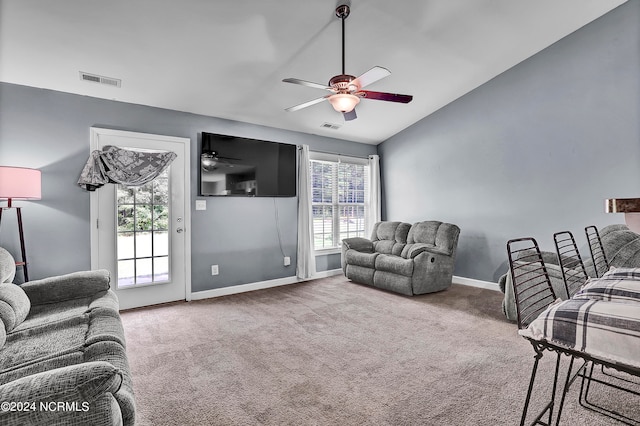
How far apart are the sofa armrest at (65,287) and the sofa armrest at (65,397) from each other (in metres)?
1.63

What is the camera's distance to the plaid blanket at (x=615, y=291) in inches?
42.5

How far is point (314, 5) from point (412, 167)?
3.47 meters

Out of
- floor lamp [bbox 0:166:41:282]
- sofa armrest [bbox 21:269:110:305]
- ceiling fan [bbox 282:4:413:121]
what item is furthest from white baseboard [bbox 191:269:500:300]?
ceiling fan [bbox 282:4:413:121]

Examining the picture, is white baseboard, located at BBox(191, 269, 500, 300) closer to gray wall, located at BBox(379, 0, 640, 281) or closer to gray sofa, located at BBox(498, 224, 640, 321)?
gray wall, located at BBox(379, 0, 640, 281)

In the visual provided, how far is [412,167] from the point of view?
554cm

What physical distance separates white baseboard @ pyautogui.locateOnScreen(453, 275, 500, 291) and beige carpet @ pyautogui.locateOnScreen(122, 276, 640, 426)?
25.5 inches

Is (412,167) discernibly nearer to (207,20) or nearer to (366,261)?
(366,261)

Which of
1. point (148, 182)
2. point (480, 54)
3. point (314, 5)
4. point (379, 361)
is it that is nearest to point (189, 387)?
point (379, 361)

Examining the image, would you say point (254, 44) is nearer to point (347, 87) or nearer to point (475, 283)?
point (347, 87)

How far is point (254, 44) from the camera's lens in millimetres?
3006

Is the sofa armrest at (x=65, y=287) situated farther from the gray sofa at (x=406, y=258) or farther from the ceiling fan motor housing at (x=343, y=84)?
the gray sofa at (x=406, y=258)

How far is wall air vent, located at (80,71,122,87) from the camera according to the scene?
308cm

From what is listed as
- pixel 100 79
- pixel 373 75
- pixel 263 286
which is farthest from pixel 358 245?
pixel 100 79

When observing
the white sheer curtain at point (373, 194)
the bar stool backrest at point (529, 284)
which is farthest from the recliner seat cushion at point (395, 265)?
the white sheer curtain at point (373, 194)
